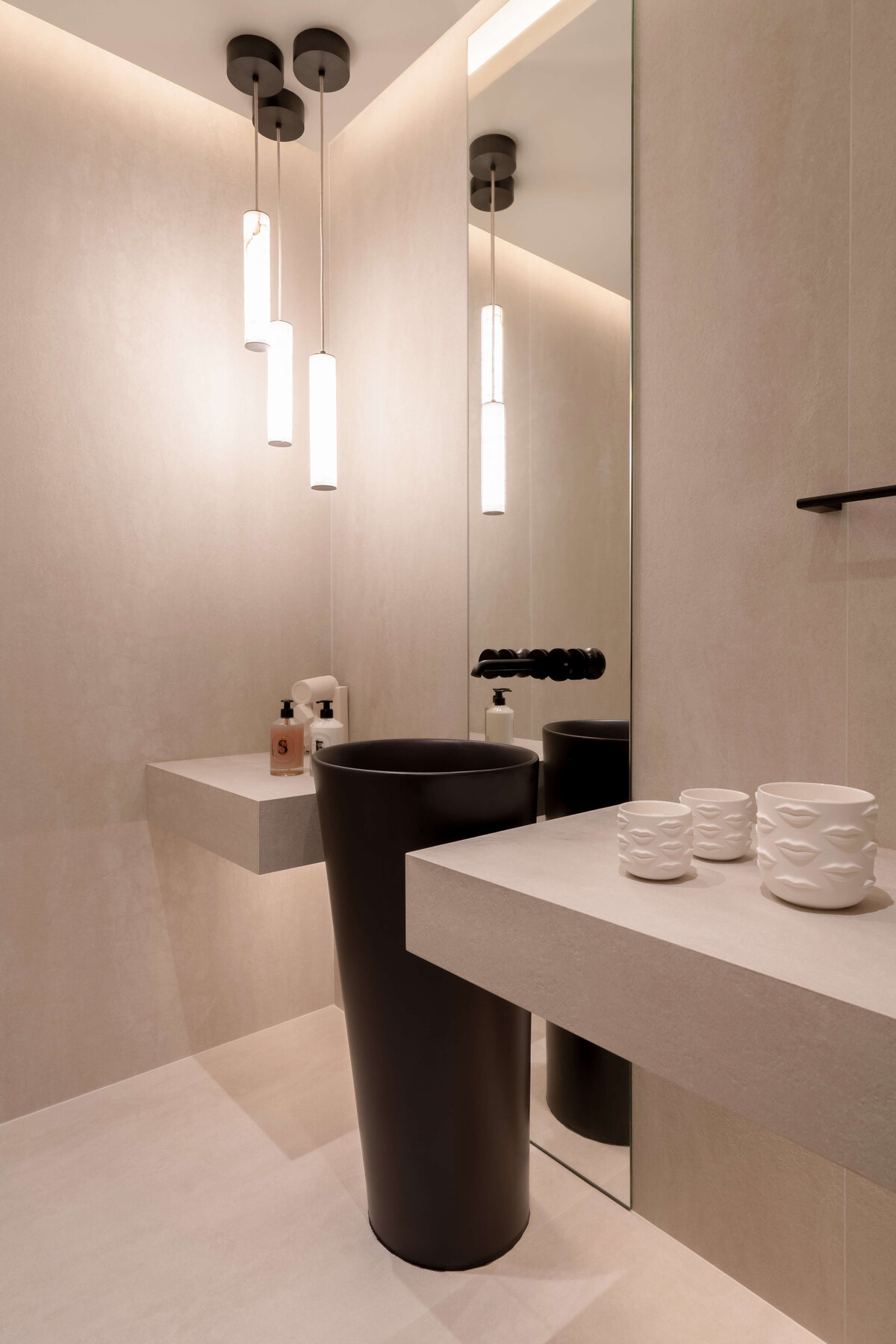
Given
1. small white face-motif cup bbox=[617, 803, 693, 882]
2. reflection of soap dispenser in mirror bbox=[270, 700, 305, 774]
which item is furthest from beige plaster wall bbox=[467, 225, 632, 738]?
→ small white face-motif cup bbox=[617, 803, 693, 882]

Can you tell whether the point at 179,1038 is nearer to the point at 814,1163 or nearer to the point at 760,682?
the point at 814,1163

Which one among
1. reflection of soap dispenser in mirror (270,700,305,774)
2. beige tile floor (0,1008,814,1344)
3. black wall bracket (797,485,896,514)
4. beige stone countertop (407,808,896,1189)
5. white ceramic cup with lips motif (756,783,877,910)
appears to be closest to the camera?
beige stone countertop (407,808,896,1189)

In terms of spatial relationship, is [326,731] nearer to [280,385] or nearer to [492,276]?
[280,385]

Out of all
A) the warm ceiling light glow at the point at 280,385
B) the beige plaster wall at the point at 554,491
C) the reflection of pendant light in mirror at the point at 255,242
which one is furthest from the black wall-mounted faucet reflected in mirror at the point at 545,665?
the reflection of pendant light in mirror at the point at 255,242

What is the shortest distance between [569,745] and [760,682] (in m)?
0.44

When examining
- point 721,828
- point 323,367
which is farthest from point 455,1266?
point 323,367

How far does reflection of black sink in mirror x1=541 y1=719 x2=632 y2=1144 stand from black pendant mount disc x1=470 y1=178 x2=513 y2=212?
114 cm

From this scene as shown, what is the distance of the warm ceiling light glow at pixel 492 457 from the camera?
1.71 meters

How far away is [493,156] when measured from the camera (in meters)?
1.70

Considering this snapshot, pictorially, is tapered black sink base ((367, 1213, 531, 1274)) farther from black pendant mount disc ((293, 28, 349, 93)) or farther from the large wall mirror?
black pendant mount disc ((293, 28, 349, 93))

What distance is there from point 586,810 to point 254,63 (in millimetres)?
1849

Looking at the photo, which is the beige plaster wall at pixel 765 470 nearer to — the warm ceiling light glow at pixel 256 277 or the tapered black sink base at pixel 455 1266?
the tapered black sink base at pixel 455 1266

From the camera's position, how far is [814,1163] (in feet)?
3.80

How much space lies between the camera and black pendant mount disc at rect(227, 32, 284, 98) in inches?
69.4
